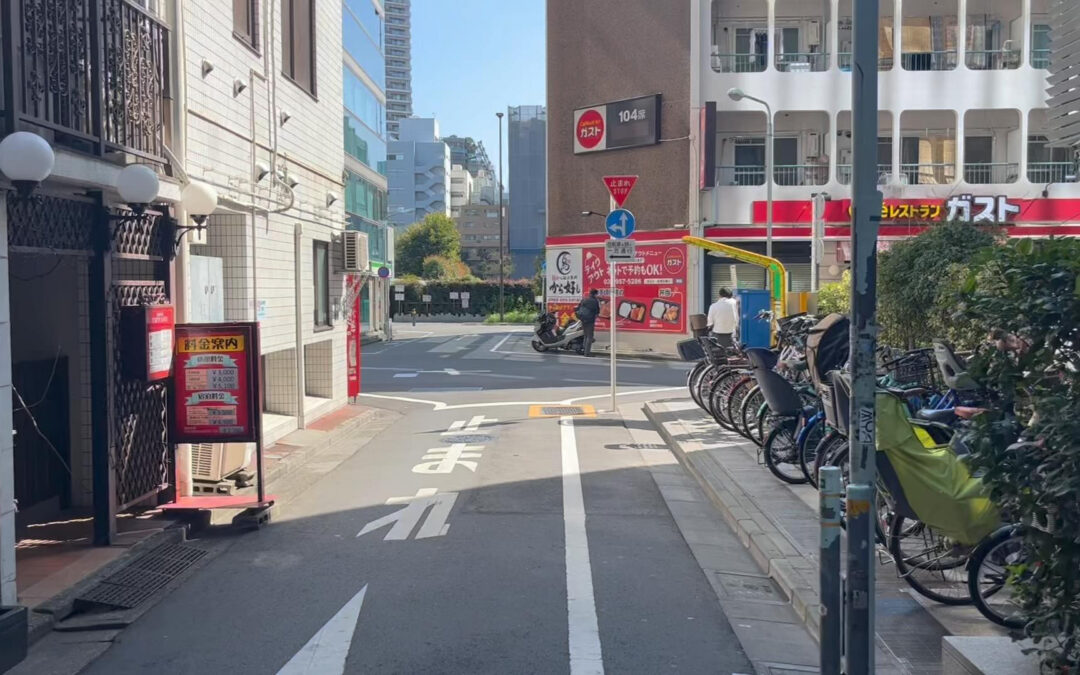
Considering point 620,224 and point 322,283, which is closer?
point 322,283

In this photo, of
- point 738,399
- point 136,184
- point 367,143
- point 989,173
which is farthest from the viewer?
point 367,143

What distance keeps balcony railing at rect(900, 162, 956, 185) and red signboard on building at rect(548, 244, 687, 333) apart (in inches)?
301

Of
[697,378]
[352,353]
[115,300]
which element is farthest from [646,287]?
[115,300]

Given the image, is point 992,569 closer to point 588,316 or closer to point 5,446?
point 5,446

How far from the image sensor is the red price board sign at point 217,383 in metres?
8.55

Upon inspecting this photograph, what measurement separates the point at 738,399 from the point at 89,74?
8.50 metres

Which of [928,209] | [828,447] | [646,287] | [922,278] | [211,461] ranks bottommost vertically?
[211,461]

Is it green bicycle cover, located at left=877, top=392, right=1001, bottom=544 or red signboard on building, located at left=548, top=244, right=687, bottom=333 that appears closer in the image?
green bicycle cover, located at left=877, top=392, right=1001, bottom=544

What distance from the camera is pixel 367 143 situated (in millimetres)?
41875

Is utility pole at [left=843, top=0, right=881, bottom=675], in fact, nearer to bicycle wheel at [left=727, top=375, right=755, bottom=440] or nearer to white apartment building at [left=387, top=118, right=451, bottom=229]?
bicycle wheel at [left=727, top=375, right=755, bottom=440]

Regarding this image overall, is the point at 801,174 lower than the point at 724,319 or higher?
higher

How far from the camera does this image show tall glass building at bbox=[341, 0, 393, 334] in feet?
120

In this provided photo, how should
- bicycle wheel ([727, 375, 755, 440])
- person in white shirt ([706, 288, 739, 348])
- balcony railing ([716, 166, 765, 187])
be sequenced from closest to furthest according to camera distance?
bicycle wheel ([727, 375, 755, 440])
person in white shirt ([706, 288, 739, 348])
balcony railing ([716, 166, 765, 187])

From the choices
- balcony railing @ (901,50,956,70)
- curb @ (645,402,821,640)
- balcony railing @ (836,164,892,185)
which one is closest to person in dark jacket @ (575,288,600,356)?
balcony railing @ (836,164,892,185)
